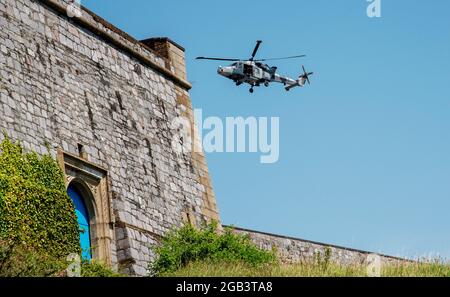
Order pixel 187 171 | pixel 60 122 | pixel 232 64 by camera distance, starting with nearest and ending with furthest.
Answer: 1. pixel 60 122
2. pixel 187 171
3. pixel 232 64

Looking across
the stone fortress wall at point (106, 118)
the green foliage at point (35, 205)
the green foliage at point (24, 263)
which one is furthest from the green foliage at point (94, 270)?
the stone fortress wall at point (106, 118)

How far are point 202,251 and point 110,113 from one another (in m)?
4.61

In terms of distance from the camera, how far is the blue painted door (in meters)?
26.3

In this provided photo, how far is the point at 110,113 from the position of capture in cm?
2864

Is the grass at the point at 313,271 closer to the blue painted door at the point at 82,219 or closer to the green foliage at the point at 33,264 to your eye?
the green foliage at the point at 33,264

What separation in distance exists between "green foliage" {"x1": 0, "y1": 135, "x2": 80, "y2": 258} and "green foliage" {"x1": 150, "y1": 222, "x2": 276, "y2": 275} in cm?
188

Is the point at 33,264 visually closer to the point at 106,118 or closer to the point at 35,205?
the point at 35,205

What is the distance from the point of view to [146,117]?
30359mm

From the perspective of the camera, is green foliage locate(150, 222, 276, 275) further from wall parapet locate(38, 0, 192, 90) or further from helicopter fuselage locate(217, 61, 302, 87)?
helicopter fuselage locate(217, 61, 302, 87)

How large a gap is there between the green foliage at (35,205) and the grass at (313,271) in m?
2.93

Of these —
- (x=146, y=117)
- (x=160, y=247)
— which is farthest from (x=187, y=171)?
(x=160, y=247)

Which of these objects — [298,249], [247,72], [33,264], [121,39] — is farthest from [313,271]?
[247,72]
